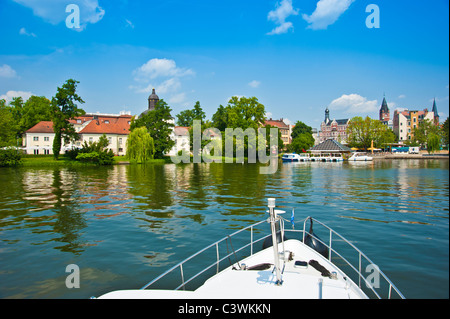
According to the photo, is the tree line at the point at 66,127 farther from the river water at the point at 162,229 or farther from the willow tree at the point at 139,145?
the river water at the point at 162,229

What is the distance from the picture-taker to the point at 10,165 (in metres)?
62.5

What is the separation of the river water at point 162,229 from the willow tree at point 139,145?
1623 inches

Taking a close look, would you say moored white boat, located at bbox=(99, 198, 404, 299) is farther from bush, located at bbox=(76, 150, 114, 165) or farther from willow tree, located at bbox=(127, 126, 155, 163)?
bush, located at bbox=(76, 150, 114, 165)

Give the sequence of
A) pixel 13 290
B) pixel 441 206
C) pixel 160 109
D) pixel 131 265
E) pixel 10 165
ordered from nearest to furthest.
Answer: pixel 13 290 → pixel 131 265 → pixel 441 206 → pixel 10 165 → pixel 160 109

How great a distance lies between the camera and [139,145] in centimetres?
7056

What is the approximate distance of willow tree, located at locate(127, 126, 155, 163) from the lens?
70.7 meters

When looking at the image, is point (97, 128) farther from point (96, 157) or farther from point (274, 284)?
point (274, 284)

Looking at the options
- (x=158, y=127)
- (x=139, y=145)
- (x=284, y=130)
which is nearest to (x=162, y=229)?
(x=139, y=145)

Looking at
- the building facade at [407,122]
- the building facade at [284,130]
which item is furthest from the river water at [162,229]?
the building facade at [407,122]

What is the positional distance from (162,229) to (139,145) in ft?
188

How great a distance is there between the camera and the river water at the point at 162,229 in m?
9.95
